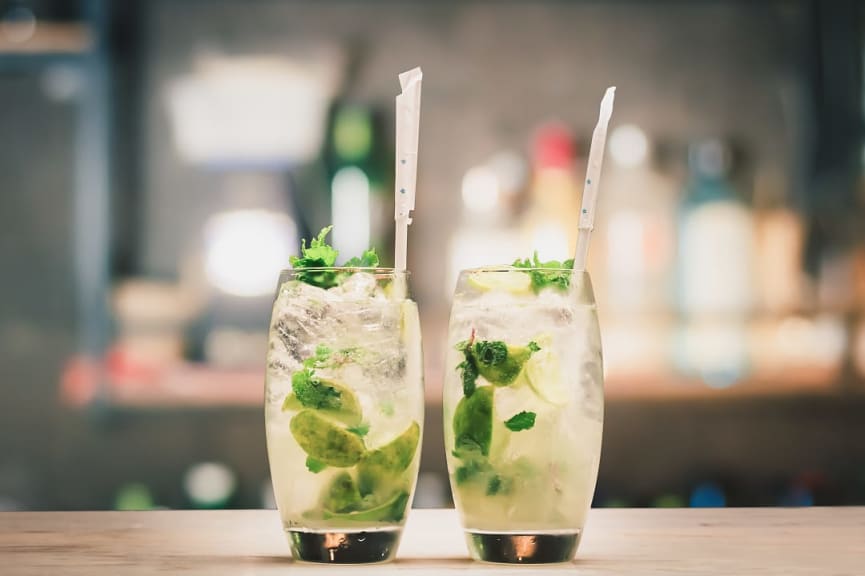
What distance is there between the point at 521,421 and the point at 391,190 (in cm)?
152

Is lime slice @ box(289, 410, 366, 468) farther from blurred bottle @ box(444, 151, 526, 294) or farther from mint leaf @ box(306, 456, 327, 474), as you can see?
blurred bottle @ box(444, 151, 526, 294)

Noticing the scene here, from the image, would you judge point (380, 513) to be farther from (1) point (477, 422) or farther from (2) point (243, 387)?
(2) point (243, 387)

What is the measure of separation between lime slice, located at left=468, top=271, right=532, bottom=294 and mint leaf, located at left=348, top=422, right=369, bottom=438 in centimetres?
12

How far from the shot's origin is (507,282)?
75cm

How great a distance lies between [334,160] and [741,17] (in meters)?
0.90

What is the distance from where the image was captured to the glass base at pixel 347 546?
0.72m

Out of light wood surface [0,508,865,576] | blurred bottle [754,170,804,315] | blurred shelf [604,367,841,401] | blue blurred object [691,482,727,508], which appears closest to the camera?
light wood surface [0,508,865,576]

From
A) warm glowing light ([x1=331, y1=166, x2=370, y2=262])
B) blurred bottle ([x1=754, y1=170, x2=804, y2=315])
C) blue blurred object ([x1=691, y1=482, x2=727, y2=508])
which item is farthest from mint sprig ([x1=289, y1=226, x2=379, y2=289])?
blue blurred object ([x1=691, y1=482, x2=727, y2=508])

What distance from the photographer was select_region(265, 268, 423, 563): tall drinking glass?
2.36ft

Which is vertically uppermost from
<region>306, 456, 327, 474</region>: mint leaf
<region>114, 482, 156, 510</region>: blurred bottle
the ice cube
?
the ice cube

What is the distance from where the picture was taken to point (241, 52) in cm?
237

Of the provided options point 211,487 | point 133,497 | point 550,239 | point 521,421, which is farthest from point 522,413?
point 133,497

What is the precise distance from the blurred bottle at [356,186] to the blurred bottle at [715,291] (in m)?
0.57

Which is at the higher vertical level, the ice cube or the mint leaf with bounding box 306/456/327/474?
the ice cube
